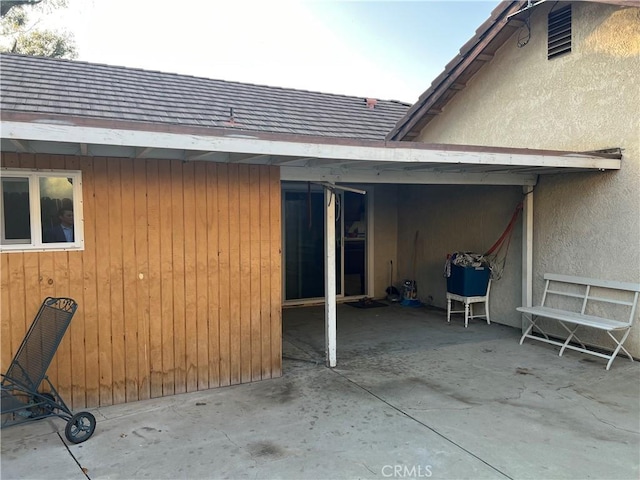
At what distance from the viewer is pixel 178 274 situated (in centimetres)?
466

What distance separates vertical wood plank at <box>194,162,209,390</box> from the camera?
186 inches

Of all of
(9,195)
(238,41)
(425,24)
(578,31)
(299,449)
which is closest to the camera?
(299,449)

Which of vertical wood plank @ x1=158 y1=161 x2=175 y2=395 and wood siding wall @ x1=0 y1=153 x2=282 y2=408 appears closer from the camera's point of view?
wood siding wall @ x1=0 y1=153 x2=282 y2=408

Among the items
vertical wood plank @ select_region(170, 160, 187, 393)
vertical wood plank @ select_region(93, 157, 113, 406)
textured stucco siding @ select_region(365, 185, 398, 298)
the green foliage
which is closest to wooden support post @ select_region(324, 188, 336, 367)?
vertical wood plank @ select_region(170, 160, 187, 393)

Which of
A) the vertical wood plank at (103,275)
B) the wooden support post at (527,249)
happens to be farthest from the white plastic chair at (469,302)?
the vertical wood plank at (103,275)

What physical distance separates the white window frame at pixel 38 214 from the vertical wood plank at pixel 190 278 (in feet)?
2.92

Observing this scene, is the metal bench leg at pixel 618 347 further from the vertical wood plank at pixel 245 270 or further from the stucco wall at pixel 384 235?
the stucco wall at pixel 384 235

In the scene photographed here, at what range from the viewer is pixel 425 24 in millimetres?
14438

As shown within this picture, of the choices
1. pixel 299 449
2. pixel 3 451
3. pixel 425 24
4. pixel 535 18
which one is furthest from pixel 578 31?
pixel 425 24

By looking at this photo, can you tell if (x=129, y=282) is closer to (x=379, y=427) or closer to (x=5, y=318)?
(x=5, y=318)

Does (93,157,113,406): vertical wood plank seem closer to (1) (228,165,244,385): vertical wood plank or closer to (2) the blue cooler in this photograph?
(1) (228,165,244,385): vertical wood plank

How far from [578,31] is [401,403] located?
5.20 metres

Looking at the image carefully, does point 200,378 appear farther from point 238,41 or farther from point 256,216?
point 238,41

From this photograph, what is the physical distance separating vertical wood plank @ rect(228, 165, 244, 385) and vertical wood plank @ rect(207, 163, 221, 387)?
0.13 m
